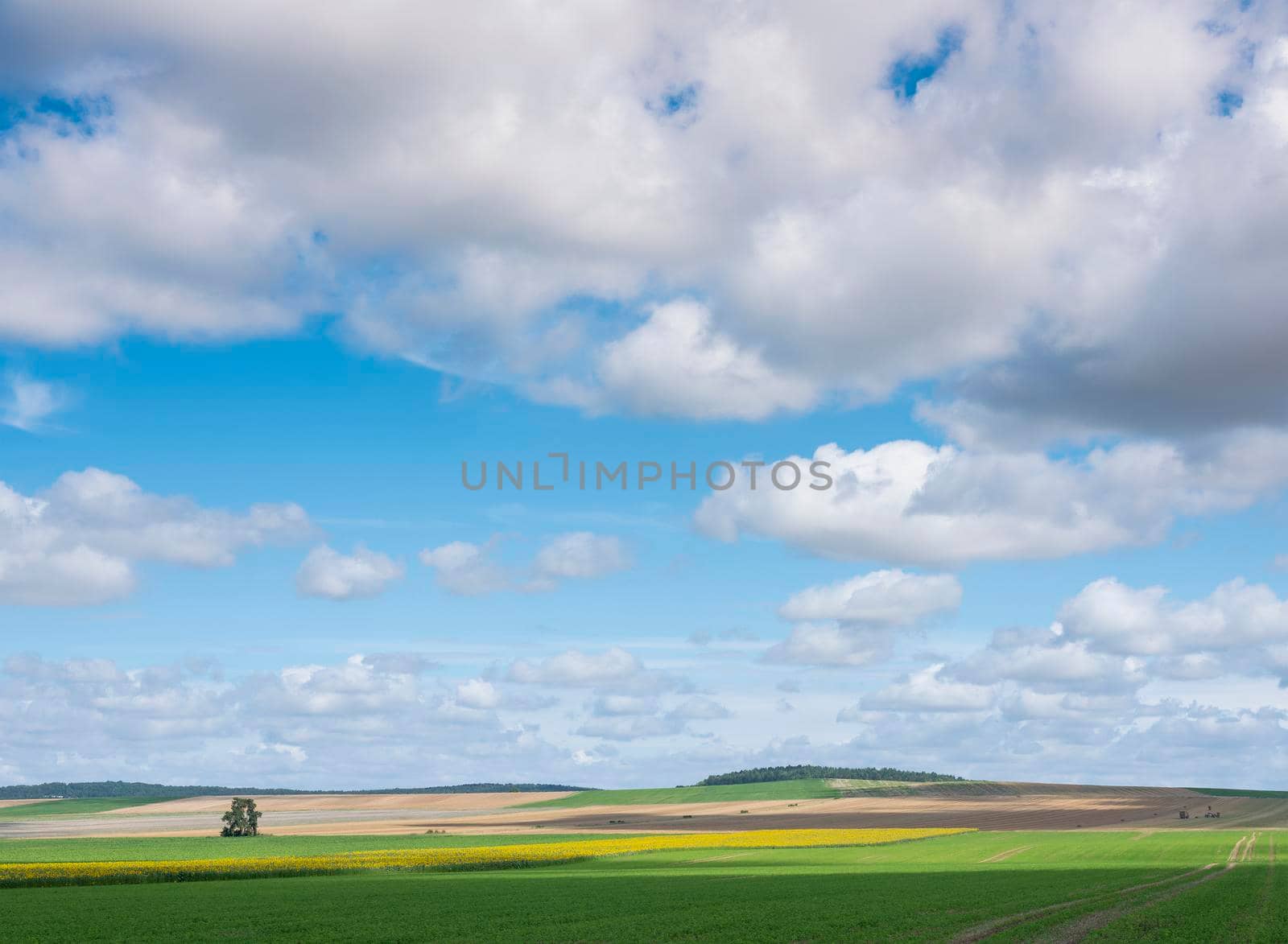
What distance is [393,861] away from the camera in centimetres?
8069

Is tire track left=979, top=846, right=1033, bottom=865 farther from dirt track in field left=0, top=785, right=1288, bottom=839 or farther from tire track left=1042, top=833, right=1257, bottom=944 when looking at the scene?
dirt track in field left=0, top=785, right=1288, bottom=839

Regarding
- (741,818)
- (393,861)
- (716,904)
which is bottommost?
(741,818)

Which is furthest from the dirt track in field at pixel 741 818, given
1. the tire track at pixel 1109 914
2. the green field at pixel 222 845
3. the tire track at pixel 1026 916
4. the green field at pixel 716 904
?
the tire track at pixel 1026 916

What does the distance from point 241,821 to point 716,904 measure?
103090 millimetres

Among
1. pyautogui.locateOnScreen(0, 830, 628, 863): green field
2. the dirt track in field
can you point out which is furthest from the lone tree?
the dirt track in field

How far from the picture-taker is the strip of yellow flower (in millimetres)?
69938

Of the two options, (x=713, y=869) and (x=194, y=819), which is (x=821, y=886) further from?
(x=194, y=819)

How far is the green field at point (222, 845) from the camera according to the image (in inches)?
3782

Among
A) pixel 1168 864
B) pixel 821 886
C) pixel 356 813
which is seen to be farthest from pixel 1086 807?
pixel 821 886

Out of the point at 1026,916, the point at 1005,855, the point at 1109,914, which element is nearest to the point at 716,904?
the point at 1026,916

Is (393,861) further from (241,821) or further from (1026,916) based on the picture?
(241,821)

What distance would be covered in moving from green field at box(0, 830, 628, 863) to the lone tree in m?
3.53

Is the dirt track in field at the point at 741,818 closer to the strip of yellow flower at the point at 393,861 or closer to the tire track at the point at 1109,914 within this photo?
the strip of yellow flower at the point at 393,861

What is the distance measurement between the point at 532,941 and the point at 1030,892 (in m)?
27.5
